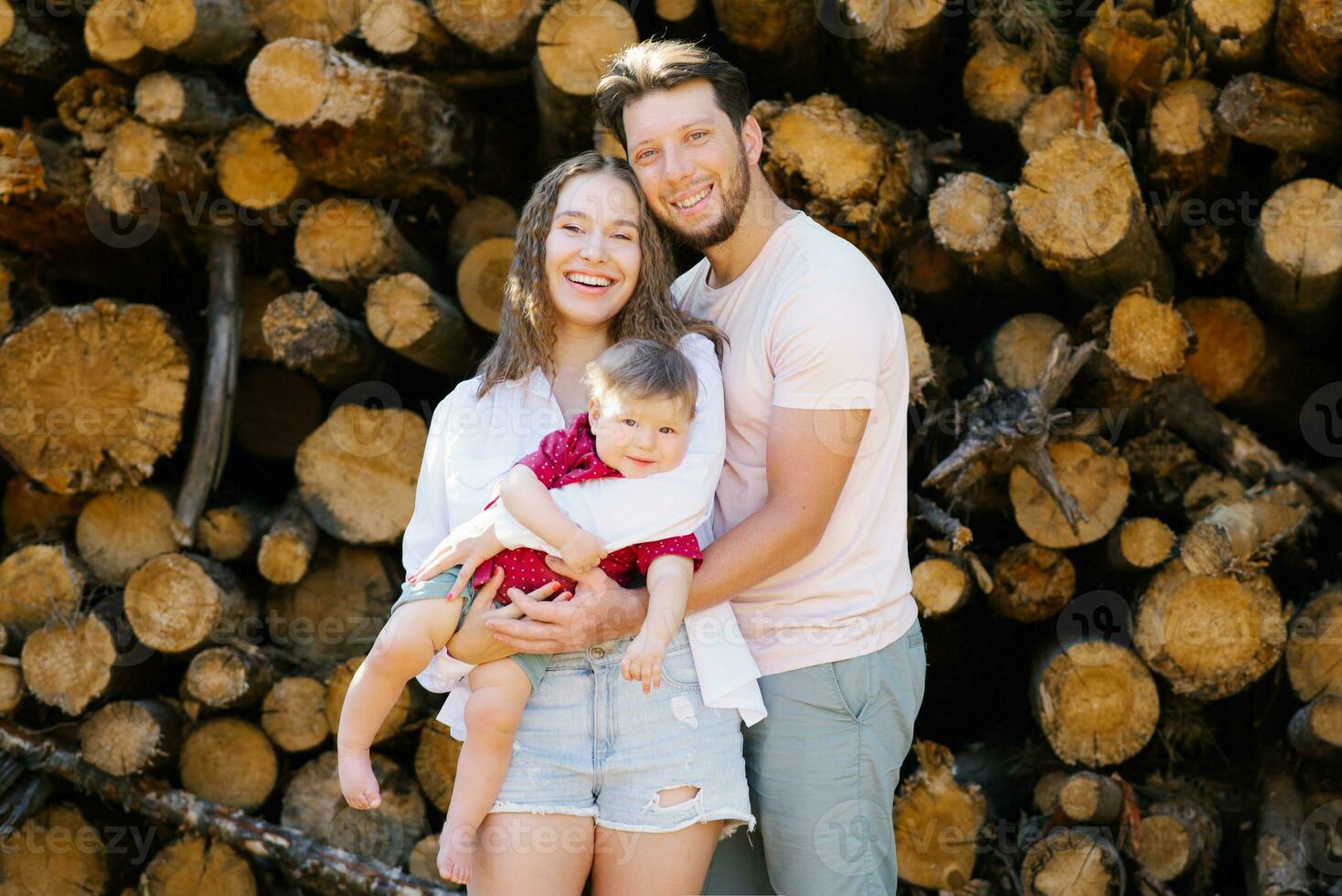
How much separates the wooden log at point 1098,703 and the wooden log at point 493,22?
2357 mm

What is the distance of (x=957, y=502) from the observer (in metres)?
3.28

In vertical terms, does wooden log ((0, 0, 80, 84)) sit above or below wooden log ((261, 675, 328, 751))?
above

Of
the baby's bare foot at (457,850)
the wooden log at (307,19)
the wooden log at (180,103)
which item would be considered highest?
the wooden log at (307,19)

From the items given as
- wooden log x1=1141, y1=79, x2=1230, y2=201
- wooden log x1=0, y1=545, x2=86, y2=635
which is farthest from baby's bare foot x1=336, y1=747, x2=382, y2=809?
wooden log x1=1141, y1=79, x2=1230, y2=201

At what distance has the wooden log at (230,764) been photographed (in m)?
3.44

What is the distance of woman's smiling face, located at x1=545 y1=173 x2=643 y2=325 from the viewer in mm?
2316

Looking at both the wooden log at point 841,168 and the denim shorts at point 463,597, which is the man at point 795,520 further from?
the wooden log at point 841,168

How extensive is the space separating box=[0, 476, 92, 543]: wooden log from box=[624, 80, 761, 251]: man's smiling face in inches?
90.9

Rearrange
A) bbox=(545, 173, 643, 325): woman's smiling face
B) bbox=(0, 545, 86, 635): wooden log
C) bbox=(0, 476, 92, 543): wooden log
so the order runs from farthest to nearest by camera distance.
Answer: bbox=(0, 476, 92, 543): wooden log, bbox=(0, 545, 86, 635): wooden log, bbox=(545, 173, 643, 325): woman's smiling face

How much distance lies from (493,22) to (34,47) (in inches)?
54.2

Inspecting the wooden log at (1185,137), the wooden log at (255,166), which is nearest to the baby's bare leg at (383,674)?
the wooden log at (255,166)

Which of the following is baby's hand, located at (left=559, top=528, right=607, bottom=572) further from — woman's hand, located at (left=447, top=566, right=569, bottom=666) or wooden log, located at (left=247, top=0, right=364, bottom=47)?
wooden log, located at (left=247, top=0, right=364, bottom=47)

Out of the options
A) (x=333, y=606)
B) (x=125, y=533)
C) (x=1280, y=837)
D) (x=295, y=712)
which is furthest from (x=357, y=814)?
(x=1280, y=837)

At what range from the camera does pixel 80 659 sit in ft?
11.0
